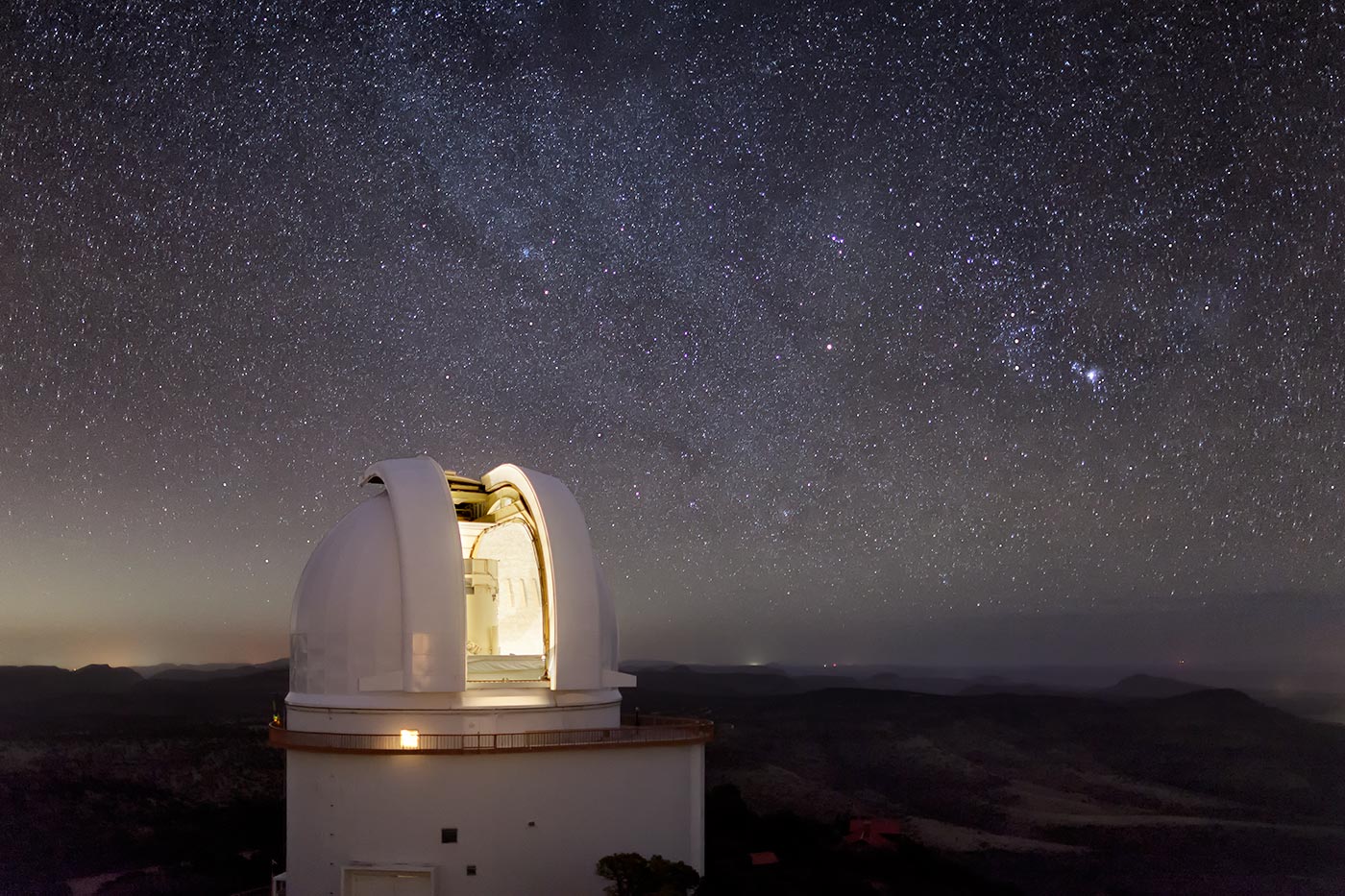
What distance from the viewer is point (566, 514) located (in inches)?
595

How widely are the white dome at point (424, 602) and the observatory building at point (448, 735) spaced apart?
0.03 meters

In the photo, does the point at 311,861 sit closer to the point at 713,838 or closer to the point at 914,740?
the point at 713,838

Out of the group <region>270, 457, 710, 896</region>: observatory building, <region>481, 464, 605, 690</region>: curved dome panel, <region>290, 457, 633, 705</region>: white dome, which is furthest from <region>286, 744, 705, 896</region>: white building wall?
<region>481, 464, 605, 690</region>: curved dome panel

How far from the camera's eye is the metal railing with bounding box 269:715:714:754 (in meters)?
13.7

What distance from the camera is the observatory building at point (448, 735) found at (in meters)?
13.6

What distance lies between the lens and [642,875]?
43.6 ft

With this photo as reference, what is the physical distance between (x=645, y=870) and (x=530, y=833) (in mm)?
1534

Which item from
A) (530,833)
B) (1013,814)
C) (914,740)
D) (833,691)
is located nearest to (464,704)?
(530,833)

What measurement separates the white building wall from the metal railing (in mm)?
128

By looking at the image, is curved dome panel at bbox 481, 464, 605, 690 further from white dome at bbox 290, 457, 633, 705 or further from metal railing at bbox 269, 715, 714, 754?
metal railing at bbox 269, 715, 714, 754

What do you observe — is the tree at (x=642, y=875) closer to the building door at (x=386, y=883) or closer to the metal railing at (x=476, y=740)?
the metal railing at (x=476, y=740)

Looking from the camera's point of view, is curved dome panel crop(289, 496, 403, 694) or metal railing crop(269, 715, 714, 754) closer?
metal railing crop(269, 715, 714, 754)

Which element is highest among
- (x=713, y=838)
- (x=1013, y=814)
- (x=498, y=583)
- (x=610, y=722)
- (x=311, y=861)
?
(x=498, y=583)

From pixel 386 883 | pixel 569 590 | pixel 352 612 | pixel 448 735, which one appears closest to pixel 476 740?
pixel 448 735
